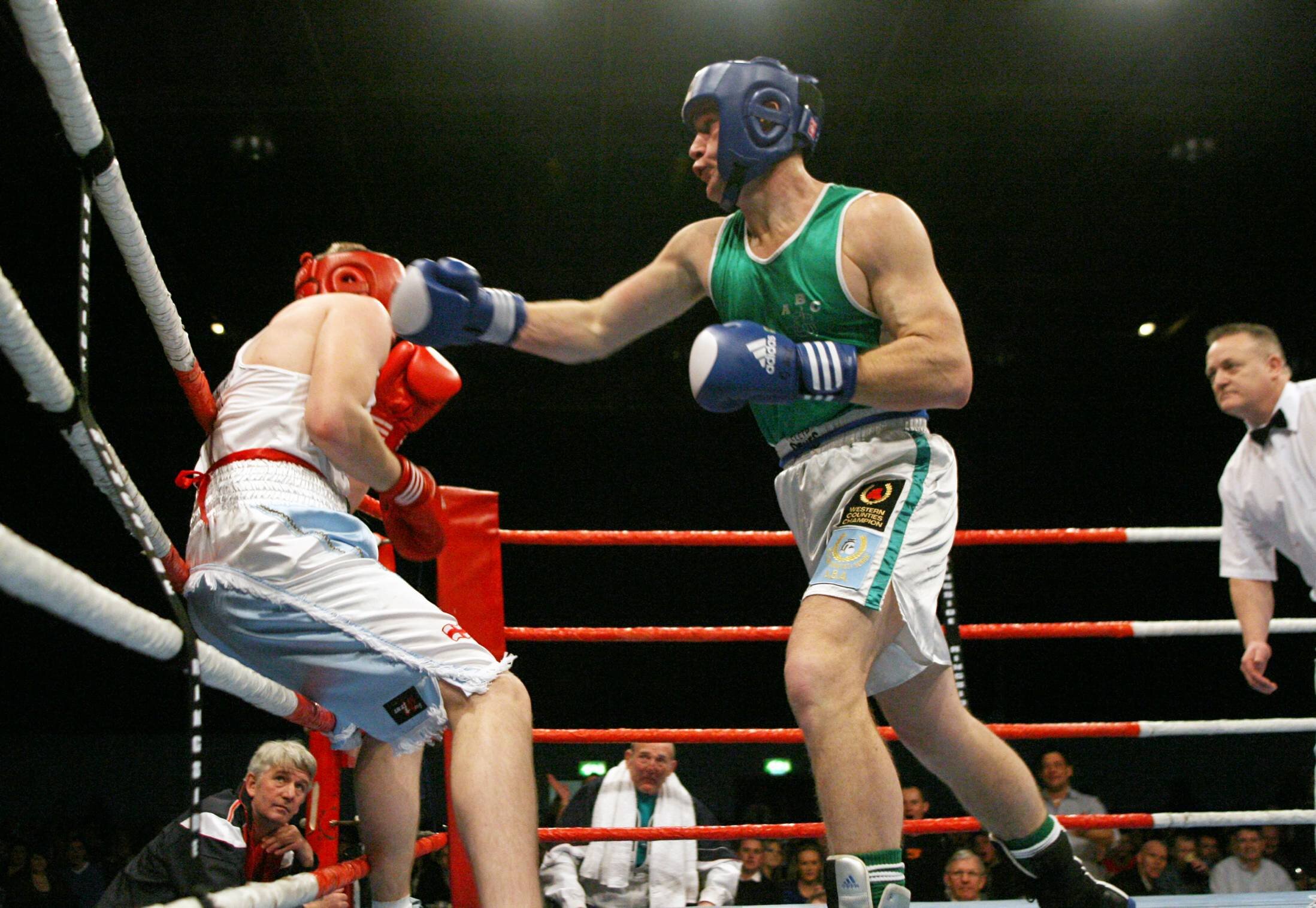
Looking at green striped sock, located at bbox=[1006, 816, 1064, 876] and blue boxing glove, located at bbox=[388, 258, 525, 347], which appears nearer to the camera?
blue boxing glove, located at bbox=[388, 258, 525, 347]

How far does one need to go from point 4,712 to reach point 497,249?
5.24m

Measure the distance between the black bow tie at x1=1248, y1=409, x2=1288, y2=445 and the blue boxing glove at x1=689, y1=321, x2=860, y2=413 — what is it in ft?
5.30

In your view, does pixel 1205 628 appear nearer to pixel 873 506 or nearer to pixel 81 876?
pixel 873 506

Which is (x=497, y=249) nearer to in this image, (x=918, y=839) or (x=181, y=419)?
(x=181, y=419)

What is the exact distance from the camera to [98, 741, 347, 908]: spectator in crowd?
2.65 m

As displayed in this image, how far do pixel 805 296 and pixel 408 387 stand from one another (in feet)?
2.61

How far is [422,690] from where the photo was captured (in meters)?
1.49

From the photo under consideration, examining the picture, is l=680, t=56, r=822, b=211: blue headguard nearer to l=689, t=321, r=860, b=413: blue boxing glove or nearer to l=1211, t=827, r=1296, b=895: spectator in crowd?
l=689, t=321, r=860, b=413: blue boxing glove

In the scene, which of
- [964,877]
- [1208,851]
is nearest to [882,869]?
[964,877]

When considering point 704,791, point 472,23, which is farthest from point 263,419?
point 704,791

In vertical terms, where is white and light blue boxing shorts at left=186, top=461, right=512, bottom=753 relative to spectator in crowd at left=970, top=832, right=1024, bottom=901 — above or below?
above

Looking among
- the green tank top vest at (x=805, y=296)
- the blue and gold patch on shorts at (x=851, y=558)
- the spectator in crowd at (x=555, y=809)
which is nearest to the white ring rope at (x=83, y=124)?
the green tank top vest at (x=805, y=296)

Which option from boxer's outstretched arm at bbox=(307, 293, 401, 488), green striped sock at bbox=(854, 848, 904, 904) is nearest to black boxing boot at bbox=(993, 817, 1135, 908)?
green striped sock at bbox=(854, 848, 904, 904)

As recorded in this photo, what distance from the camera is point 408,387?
210 centimetres
